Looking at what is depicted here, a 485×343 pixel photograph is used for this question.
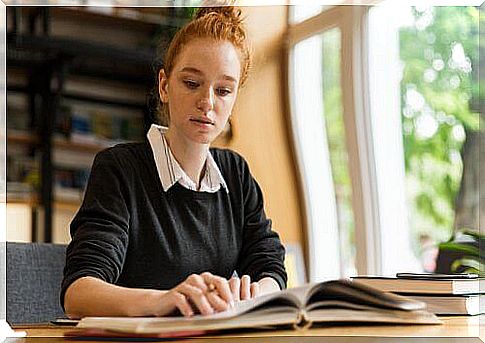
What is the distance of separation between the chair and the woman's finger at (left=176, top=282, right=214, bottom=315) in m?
0.75

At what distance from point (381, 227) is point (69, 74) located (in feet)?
7.20

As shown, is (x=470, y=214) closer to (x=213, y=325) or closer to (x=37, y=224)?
(x=37, y=224)

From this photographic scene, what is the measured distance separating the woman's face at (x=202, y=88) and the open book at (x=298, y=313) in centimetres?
50

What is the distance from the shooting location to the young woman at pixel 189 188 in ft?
4.67

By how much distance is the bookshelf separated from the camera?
13.5 feet

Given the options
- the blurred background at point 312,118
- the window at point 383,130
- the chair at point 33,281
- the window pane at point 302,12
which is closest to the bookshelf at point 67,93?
the blurred background at point 312,118

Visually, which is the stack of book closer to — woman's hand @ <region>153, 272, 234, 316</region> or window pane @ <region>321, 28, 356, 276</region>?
woman's hand @ <region>153, 272, 234, 316</region>

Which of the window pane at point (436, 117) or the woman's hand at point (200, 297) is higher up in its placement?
the window pane at point (436, 117)

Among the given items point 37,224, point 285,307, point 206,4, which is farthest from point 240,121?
point 37,224

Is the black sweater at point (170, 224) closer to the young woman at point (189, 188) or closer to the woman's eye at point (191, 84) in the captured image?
the young woman at point (189, 188)

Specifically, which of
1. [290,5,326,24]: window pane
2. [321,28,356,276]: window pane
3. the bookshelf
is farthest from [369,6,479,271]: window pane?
the bookshelf

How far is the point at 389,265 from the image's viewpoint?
2.67m

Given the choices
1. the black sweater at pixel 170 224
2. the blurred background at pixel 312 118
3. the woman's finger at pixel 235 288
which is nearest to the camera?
the woman's finger at pixel 235 288

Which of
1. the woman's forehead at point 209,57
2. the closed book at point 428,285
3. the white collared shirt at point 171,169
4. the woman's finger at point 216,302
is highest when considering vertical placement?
the woman's forehead at point 209,57
